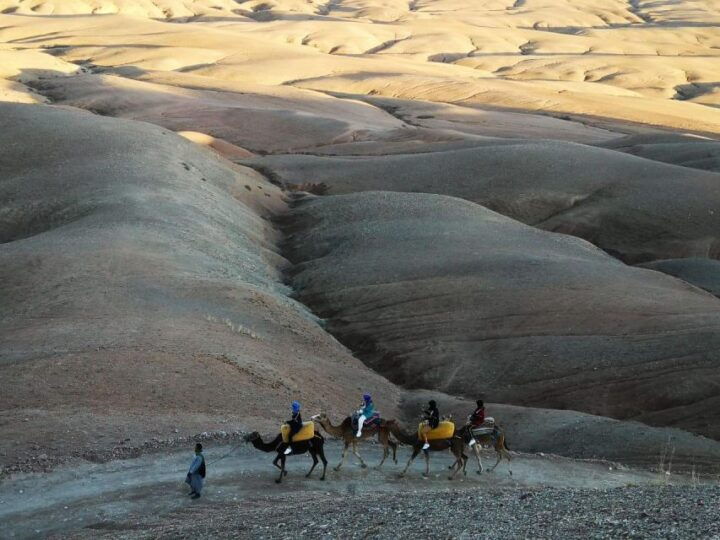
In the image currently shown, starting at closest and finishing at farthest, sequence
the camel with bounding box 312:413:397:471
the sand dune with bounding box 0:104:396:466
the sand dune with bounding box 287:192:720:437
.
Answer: the camel with bounding box 312:413:397:471 < the sand dune with bounding box 0:104:396:466 < the sand dune with bounding box 287:192:720:437

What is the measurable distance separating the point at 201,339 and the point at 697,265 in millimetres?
24677

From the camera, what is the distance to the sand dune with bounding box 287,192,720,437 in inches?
981

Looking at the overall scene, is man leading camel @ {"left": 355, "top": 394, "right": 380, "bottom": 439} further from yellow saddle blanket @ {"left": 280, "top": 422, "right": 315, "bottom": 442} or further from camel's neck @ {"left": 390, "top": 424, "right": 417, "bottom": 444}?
yellow saddle blanket @ {"left": 280, "top": 422, "right": 315, "bottom": 442}

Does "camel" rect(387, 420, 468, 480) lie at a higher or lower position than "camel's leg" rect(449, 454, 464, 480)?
higher

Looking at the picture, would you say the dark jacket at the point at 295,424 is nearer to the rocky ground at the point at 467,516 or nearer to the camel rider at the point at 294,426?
the camel rider at the point at 294,426

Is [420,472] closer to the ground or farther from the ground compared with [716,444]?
farther from the ground

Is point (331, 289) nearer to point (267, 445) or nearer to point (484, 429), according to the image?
point (484, 429)

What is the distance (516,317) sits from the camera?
29.5 metres

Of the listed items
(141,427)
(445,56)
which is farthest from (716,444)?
(445,56)

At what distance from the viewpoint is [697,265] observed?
38.9m

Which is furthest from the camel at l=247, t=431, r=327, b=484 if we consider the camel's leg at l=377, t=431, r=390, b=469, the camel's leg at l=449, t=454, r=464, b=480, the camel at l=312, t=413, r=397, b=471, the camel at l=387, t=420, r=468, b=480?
the camel's leg at l=449, t=454, r=464, b=480

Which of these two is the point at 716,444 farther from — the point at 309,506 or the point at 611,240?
the point at 611,240

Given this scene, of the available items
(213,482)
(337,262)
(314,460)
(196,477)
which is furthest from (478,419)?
(337,262)

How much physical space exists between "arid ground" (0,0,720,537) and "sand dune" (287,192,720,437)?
110 millimetres
